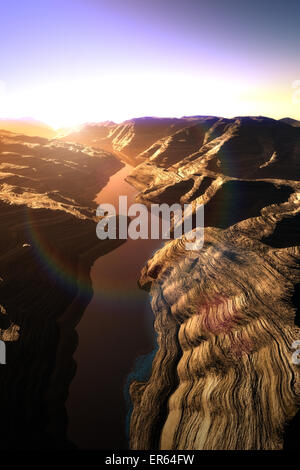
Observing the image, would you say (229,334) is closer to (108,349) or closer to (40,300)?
(108,349)

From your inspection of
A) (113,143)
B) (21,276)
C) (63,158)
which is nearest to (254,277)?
(21,276)

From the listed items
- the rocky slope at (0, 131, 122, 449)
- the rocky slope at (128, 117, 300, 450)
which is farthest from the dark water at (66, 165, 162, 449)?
the rocky slope at (128, 117, 300, 450)

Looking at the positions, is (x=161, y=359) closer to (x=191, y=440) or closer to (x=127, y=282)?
(x=191, y=440)

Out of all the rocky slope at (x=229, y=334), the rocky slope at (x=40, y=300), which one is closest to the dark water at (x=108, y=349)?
the rocky slope at (x=40, y=300)

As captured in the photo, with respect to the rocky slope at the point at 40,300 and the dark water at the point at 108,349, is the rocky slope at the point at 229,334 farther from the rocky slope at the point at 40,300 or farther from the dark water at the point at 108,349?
the rocky slope at the point at 40,300

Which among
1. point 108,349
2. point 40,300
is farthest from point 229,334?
point 40,300
